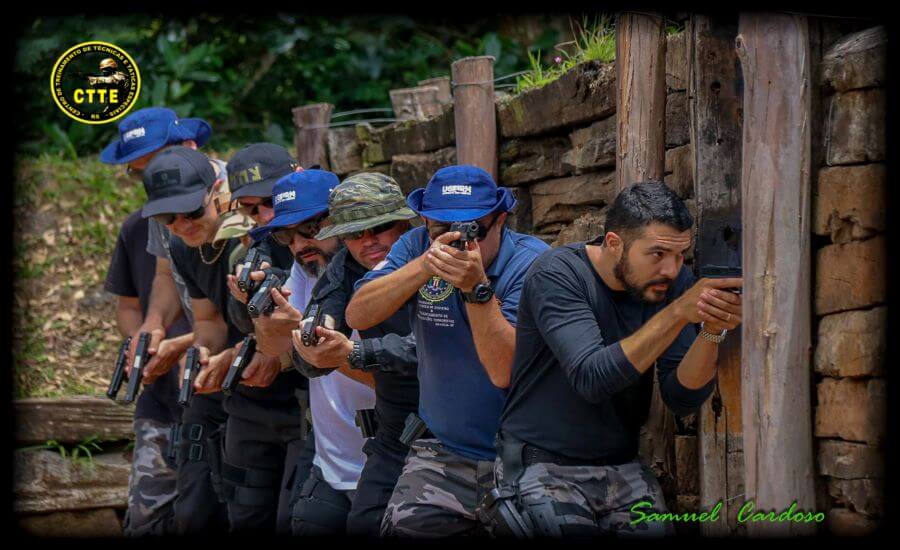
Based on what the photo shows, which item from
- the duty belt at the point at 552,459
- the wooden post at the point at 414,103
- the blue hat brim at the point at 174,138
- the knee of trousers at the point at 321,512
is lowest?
the knee of trousers at the point at 321,512

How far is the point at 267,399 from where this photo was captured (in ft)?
18.6

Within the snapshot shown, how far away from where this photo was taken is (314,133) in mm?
7516

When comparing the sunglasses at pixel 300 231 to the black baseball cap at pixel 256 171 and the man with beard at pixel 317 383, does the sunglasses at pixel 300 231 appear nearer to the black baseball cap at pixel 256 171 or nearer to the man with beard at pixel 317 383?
the man with beard at pixel 317 383

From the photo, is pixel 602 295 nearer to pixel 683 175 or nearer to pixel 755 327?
pixel 755 327

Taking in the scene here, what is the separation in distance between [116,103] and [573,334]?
496cm

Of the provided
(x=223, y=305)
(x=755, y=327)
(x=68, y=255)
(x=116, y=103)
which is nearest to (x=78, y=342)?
(x=68, y=255)

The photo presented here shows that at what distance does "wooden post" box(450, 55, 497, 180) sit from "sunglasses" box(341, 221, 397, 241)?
3.85ft

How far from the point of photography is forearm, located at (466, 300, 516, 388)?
4.06 meters

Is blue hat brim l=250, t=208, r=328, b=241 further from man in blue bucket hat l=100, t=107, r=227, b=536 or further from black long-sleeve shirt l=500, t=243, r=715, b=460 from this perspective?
black long-sleeve shirt l=500, t=243, r=715, b=460

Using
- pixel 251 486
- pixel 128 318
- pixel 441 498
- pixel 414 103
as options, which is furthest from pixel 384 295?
pixel 414 103

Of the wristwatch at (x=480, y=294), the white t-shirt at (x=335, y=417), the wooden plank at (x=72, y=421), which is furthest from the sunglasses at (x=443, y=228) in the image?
the wooden plank at (x=72, y=421)

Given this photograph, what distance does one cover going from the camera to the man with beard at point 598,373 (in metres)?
3.79

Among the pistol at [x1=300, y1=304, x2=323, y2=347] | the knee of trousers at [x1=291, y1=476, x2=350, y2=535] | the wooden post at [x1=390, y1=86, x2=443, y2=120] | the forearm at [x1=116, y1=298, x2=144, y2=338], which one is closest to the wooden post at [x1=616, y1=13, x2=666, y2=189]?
the pistol at [x1=300, y1=304, x2=323, y2=347]

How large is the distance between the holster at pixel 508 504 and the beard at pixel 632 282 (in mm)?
602
